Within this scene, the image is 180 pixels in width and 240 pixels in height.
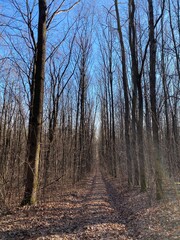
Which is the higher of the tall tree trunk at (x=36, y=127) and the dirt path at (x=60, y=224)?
the tall tree trunk at (x=36, y=127)

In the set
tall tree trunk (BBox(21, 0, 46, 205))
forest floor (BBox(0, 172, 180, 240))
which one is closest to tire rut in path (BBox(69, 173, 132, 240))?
forest floor (BBox(0, 172, 180, 240))

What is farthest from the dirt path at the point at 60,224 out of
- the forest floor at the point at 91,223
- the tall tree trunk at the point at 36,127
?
the tall tree trunk at the point at 36,127

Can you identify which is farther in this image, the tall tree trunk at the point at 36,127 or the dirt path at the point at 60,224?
the tall tree trunk at the point at 36,127

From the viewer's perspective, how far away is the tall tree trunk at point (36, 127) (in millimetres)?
6227

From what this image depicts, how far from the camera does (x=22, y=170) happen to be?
8203 millimetres

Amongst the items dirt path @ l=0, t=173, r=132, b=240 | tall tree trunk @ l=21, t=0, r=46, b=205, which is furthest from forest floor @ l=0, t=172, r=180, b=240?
tall tree trunk @ l=21, t=0, r=46, b=205

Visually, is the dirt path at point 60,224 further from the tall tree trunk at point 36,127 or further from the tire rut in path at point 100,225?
the tall tree trunk at point 36,127

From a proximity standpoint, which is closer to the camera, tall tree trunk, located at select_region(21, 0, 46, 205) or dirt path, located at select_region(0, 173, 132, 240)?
dirt path, located at select_region(0, 173, 132, 240)

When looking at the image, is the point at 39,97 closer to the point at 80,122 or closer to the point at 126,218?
the point at 126,218

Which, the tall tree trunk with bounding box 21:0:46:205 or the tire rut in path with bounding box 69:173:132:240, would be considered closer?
the tire rut in path with bounding box 69:173:132:240

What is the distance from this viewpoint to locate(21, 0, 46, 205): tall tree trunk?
20.4 ft

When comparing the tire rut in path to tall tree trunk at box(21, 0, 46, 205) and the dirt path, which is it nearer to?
the dirt path

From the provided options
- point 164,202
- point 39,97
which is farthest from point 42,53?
point 164,202

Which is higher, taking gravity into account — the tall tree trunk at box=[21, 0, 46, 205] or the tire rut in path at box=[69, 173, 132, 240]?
the tall tree trunk at box=[21, 0, 46, 205]
